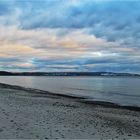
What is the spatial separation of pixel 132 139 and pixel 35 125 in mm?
4678

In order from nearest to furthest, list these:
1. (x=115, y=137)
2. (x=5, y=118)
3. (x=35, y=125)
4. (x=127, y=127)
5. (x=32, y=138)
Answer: (x=32, y=138) < (x=115, y=137) < (x=35, y=125) < (x=5, y=118) < (x=127, y=127)

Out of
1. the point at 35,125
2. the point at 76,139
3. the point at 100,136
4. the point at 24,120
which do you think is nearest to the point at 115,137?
the point at 100,136

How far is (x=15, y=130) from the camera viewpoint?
12.1 meters

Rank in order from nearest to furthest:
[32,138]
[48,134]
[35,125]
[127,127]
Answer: [32,138] < [48,134] < [35,125] < [127,127]

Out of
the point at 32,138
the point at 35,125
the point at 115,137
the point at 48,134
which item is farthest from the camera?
the point at 35,125

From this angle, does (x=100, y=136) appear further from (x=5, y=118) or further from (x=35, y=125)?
(x=5, y=118)

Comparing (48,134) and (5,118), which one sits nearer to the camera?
(48,134)

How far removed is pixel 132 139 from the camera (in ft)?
41.8

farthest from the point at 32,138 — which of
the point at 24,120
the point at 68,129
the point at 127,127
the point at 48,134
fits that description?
the point at 127,127

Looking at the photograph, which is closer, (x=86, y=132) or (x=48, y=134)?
(x=48, y=134)

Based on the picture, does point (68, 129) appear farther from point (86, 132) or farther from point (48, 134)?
point (48, 134)

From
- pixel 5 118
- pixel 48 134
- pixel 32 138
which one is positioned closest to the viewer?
pixel 32 138

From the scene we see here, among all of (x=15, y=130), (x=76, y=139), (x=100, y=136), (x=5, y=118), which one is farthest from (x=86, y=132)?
(x=5, y=118)

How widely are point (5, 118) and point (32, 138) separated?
4082mm
